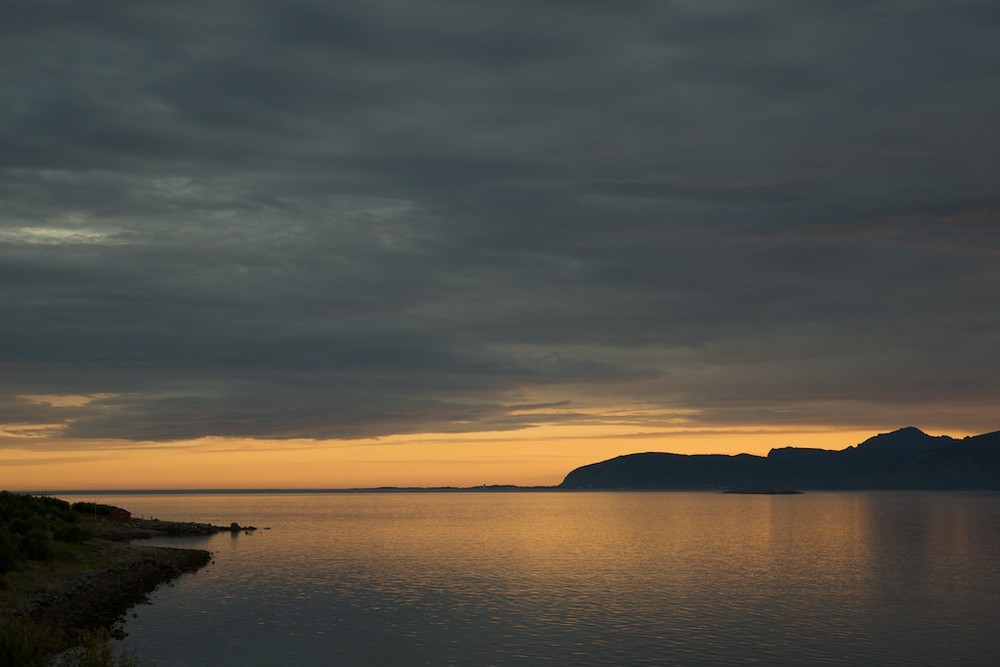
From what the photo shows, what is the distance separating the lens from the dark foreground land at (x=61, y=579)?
36094mm

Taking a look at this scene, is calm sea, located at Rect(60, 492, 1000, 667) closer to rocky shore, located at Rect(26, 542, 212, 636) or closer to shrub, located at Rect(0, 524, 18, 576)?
rocky shore, located at Rect(26, 542, 212, 636)

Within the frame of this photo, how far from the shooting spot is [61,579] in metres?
67.6

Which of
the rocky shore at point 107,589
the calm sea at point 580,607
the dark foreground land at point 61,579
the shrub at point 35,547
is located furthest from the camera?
the shrub at point 35,547

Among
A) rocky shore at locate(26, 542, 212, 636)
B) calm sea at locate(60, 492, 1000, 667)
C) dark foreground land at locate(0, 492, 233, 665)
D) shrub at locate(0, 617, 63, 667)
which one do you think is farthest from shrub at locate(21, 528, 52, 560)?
shrub at locate(0, 617, 63, 667)

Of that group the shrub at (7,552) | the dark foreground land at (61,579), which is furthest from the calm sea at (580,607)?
the shrub at (7,552)

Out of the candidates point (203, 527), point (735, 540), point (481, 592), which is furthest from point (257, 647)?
point (203, 527)

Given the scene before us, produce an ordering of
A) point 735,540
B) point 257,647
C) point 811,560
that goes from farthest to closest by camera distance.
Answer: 1. point 735,540
2. point 811,560
3. point 257,647

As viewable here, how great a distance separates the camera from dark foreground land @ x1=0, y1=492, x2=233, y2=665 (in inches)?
1421

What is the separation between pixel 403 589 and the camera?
7931cm

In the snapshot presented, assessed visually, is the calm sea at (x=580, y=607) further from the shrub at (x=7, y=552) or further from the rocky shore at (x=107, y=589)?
the shrub at (x=7, y=552)

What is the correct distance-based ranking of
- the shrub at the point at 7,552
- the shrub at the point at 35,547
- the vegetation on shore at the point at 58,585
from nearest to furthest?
the vegetation on shore at the point at 58,585 < the shrub at the point at 7,552 < the shrub at the point at 35,547

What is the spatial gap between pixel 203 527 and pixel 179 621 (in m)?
109

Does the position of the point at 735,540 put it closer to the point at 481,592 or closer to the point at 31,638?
the point at 481,592

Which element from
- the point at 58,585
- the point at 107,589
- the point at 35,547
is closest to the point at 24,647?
the point at 58,585
